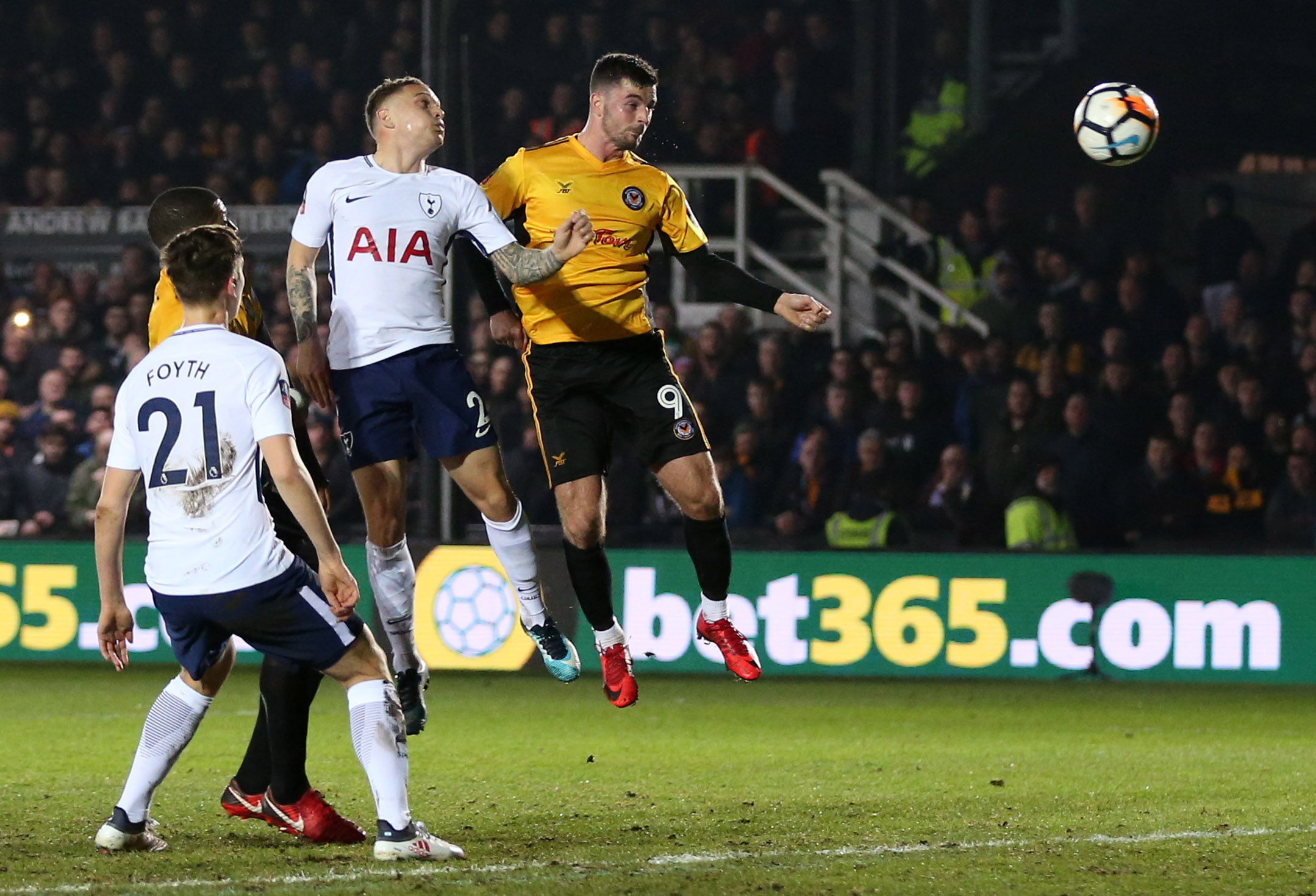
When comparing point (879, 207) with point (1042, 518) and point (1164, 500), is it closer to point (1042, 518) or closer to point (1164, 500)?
point (1164, 500)

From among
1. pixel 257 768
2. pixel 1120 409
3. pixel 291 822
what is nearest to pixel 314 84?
pixel 1120 409

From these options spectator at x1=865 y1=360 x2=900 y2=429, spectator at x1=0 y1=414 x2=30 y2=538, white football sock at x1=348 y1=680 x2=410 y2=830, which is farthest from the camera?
spectator at x1=0 y1=414 x2=30 y2=538

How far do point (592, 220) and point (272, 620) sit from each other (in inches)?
82.1

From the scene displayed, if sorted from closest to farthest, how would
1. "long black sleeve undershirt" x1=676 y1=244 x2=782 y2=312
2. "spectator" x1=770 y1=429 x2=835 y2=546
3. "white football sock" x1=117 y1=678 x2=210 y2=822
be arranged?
"white football sock" x1=117 y1=678 x2=210 y2=822, "long black sleeve undershirt" x1=676 y1=244 x2=782 y2=312, "spectator" x1=770 y1=429 x2=835 y2=546

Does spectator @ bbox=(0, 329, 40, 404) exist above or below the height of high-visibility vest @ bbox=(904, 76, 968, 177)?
below

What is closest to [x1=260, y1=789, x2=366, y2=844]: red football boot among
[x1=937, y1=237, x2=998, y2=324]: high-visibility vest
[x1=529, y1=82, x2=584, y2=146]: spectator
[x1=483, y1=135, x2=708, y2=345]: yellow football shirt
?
[x1=483, y1=135, x2=708, y2=345]: yellow football shirt

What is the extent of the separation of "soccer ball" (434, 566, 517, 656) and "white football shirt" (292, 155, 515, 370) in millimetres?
5438

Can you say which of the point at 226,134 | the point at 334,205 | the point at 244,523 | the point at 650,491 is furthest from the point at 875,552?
the point at 226,134

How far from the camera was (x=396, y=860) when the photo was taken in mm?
5848

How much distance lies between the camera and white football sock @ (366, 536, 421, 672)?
284 inches

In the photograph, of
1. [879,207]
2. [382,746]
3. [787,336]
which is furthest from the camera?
[879,207]

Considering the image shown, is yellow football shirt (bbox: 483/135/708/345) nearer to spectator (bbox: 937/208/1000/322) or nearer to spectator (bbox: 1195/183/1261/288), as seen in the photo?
spectator (bbox: 937/208/1000/322)

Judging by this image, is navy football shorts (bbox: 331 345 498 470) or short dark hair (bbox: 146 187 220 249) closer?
short dark hair (bbox: 146 187 220 249)

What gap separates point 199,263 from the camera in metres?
5.73
